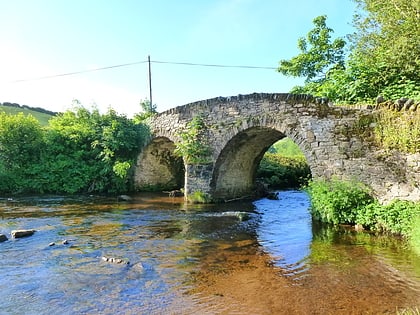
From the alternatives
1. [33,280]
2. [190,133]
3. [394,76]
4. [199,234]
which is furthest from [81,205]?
[394,76]

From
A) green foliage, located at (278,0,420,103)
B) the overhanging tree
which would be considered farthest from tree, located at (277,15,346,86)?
green foliage, located at (278,0,420,103)

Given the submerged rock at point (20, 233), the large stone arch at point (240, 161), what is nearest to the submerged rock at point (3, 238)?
the submerged rock at point (20, 233)

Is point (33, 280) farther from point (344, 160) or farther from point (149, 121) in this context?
point (149, 121)

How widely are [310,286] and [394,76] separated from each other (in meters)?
7.32

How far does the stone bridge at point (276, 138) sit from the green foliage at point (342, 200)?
25cm

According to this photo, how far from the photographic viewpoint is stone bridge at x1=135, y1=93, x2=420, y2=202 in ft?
27.9

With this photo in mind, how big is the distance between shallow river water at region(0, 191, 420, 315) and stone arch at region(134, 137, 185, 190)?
253 inches

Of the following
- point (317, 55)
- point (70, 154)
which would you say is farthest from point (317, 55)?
point (70, 154)

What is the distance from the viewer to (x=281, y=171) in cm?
2109

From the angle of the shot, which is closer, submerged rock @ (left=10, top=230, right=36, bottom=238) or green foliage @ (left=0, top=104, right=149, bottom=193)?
submerged rock @ (left=10, top=230, right=36, bottom=238)

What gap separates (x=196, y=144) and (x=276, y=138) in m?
3.00

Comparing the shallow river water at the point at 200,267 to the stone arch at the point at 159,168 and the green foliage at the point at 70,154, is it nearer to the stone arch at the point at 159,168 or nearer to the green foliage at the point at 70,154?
the green foliage at the point at 70,154

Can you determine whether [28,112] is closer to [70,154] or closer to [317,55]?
[70,154]

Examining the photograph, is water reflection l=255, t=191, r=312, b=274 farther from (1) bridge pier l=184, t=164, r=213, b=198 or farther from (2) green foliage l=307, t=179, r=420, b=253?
(1) bridge pier l=184, t=164, r=213, b=198
